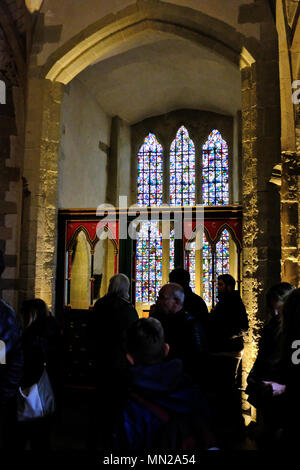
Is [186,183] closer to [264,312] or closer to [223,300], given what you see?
[264,312]

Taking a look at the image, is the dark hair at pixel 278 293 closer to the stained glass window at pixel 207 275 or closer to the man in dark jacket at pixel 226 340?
the man in dark jacket at pixel 226 340

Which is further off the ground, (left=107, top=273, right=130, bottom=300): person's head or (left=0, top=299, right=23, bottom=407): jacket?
(left=107, top=273, right=130, bottom=300): person's head

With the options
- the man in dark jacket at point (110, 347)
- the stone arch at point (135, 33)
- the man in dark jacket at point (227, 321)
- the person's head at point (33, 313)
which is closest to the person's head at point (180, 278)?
the man in dark jacket at point (110, 347)

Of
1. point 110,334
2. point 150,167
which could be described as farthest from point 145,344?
point 150,167

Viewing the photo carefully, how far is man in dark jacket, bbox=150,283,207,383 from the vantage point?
2531 mm

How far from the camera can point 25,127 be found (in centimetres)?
621

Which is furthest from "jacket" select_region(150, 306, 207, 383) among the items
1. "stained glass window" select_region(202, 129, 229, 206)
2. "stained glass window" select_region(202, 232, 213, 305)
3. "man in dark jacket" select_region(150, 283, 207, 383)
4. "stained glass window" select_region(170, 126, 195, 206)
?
"stained glass window" select_region(170, 126, 195, 206)

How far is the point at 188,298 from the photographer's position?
144 inches

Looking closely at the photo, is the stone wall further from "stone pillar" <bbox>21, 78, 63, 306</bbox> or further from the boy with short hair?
the boy with short hair

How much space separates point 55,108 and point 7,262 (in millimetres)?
2208

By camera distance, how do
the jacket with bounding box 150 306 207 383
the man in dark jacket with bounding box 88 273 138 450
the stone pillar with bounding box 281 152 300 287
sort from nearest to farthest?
the jacket with bounding box 150 306 207 383 → the man in dark jacket with bounding box 88 273 138 450 → the stone pillar with bounding box 281 152 300 287

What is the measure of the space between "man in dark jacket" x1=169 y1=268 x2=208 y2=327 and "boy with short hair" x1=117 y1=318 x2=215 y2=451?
6.69 feet

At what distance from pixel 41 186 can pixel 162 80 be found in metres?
5.35
